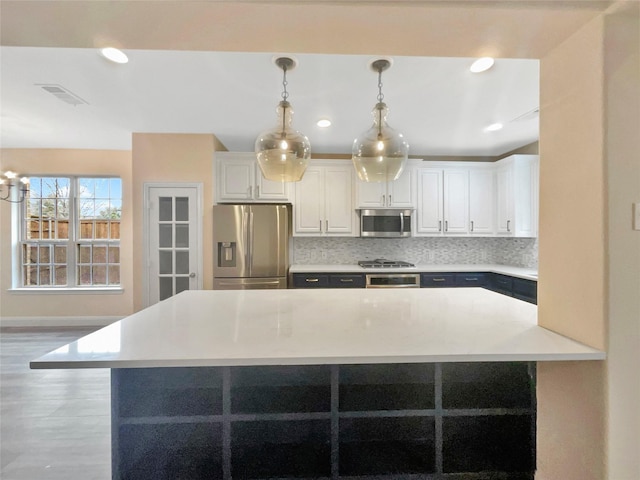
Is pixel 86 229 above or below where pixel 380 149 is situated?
below

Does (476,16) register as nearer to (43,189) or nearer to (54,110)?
(54,110)

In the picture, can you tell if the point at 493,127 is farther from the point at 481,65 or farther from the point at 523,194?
the point at 481,65

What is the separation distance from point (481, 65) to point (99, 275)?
542cm

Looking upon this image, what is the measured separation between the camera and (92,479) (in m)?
1.64

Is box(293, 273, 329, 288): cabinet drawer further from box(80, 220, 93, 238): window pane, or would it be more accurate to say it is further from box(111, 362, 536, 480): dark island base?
box(80, 220, 93, 238): window pane

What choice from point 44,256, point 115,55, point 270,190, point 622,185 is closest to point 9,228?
point 44,256

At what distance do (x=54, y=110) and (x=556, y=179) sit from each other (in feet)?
13.4

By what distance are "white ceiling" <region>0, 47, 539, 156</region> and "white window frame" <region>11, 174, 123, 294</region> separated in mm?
939

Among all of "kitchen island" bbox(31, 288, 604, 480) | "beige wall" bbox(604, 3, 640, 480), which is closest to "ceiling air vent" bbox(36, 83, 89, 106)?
"kitchen island" bbox(31, 288, 604, 480)

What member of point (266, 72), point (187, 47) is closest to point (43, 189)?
point (266, 72)

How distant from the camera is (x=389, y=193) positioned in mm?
3928

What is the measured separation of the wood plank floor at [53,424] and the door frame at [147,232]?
1016 mm

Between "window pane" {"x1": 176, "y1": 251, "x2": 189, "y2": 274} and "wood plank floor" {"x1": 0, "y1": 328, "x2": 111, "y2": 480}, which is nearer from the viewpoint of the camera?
"wood plank floor" {"x1": 0, "y1": 328, "x2": 111, "y2": 480}

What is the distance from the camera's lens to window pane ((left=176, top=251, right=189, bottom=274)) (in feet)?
11.8
